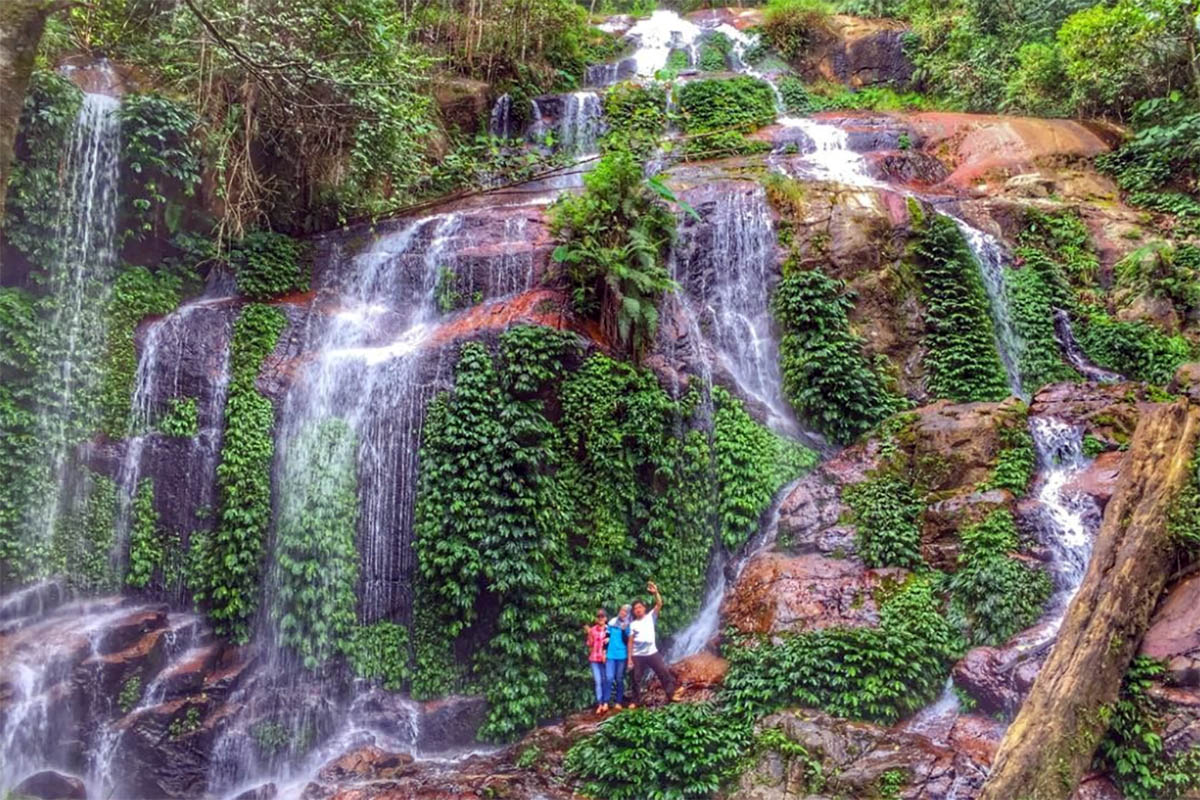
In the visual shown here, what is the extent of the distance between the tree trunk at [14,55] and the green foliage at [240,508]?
6.32 m

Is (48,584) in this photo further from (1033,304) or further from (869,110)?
(869,110)

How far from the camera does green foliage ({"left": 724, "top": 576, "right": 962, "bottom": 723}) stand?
790 cm

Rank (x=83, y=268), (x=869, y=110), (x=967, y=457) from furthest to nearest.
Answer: (x=869, y=110) → (x=83, y=268) → (x=967, y=457)

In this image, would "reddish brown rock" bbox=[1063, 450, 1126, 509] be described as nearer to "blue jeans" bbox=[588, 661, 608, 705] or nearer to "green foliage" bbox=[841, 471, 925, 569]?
"green foliage" bbox=[841, 471, 925, 569]

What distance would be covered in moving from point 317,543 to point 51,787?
3443mm

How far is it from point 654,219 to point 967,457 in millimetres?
5503

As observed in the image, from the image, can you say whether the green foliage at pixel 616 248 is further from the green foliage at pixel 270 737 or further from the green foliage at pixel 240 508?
the green foliage at pixel 270 737

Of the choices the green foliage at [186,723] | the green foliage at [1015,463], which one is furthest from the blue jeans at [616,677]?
the green foliage at [1015,463]

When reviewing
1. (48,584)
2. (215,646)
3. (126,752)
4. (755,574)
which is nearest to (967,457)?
(755,574)

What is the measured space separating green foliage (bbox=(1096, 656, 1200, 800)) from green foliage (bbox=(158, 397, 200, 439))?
10.3 m

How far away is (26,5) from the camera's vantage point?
3.89 m

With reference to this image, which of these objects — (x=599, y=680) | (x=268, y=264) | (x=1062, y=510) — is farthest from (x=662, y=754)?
(x=268, y=264)

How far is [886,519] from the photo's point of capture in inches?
376

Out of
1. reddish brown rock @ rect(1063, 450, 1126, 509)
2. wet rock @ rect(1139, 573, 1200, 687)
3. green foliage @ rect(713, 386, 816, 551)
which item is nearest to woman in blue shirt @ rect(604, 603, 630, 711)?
green foliage @ rect(713, 386, 816, 551)
